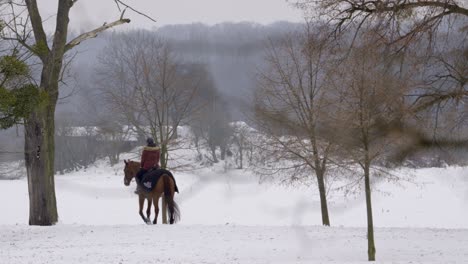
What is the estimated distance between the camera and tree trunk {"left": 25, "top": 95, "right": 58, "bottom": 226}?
42.9ft

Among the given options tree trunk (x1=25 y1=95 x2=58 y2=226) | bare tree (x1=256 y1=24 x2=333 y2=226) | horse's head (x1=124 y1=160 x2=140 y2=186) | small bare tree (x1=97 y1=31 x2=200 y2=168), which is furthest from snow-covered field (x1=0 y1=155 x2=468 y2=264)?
small bare tree (x1=97 y1=31 x2=200 y2=168)

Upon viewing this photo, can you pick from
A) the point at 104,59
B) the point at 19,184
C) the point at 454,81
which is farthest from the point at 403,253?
the point at 19,184

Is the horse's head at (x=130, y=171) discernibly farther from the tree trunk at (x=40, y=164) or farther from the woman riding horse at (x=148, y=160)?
the tree trunk at (x=40, y=164)

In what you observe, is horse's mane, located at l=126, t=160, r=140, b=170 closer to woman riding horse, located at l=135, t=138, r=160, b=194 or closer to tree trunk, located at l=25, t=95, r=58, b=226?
woman riding horse, located at l=135, t=138, r=160, b=194

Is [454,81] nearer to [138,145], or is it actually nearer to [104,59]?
[104,59]

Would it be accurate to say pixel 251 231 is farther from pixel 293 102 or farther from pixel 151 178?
pixel 293 102

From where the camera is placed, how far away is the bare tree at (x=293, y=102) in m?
15.3

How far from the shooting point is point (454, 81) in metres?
11.8

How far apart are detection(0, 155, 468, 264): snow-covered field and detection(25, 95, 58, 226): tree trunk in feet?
1.90

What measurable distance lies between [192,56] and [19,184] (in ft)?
65.5

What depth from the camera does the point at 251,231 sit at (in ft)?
38.0

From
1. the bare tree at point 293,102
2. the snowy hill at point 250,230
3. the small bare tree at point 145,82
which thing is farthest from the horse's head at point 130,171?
the bare tree at point 293,102

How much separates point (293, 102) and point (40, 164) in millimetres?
7660

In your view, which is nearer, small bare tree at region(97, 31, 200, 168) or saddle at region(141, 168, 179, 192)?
saddle at region(141, 168, 179, 192)
